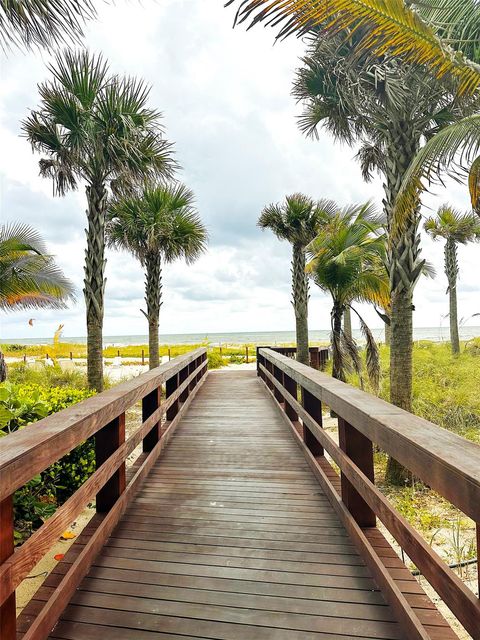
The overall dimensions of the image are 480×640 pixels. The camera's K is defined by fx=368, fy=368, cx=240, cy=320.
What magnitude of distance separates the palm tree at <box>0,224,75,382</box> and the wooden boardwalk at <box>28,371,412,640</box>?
612 cm

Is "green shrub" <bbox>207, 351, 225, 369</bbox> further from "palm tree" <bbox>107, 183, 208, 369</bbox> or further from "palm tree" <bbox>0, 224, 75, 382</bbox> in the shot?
"palm tree" <bbox>0, 224, 75, 382</bbox>

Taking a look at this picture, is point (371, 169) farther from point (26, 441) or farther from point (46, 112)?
point (26, 441)

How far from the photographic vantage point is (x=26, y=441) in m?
1.45

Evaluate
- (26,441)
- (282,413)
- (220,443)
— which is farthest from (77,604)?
(282,413)

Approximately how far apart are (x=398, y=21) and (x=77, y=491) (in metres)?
4.68

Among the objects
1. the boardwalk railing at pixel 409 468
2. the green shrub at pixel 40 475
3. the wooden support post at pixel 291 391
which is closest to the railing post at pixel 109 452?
the green shrub at pixel 40 475

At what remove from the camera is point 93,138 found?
6691mm

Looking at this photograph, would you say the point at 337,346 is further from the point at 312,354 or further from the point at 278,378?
the point at 312,354

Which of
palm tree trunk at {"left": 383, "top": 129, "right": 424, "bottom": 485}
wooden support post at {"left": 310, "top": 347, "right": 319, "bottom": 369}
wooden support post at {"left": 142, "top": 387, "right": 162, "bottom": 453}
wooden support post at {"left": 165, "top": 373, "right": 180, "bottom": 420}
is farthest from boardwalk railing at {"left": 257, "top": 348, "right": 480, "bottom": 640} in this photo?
wooden support post at {"left": 310, "top": 347, "right": 319, "bottom": 369}

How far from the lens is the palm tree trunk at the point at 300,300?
33.2ft

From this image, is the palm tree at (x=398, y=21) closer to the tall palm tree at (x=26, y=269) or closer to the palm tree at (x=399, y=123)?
the palm tree at (x=399, y=123)

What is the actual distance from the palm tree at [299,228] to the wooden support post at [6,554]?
358 inches

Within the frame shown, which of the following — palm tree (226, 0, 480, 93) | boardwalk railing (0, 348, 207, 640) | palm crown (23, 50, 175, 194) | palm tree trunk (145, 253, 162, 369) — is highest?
palm crown (23, 50, 175, 194)

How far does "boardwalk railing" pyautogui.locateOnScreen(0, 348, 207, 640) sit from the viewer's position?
4.01 feet
